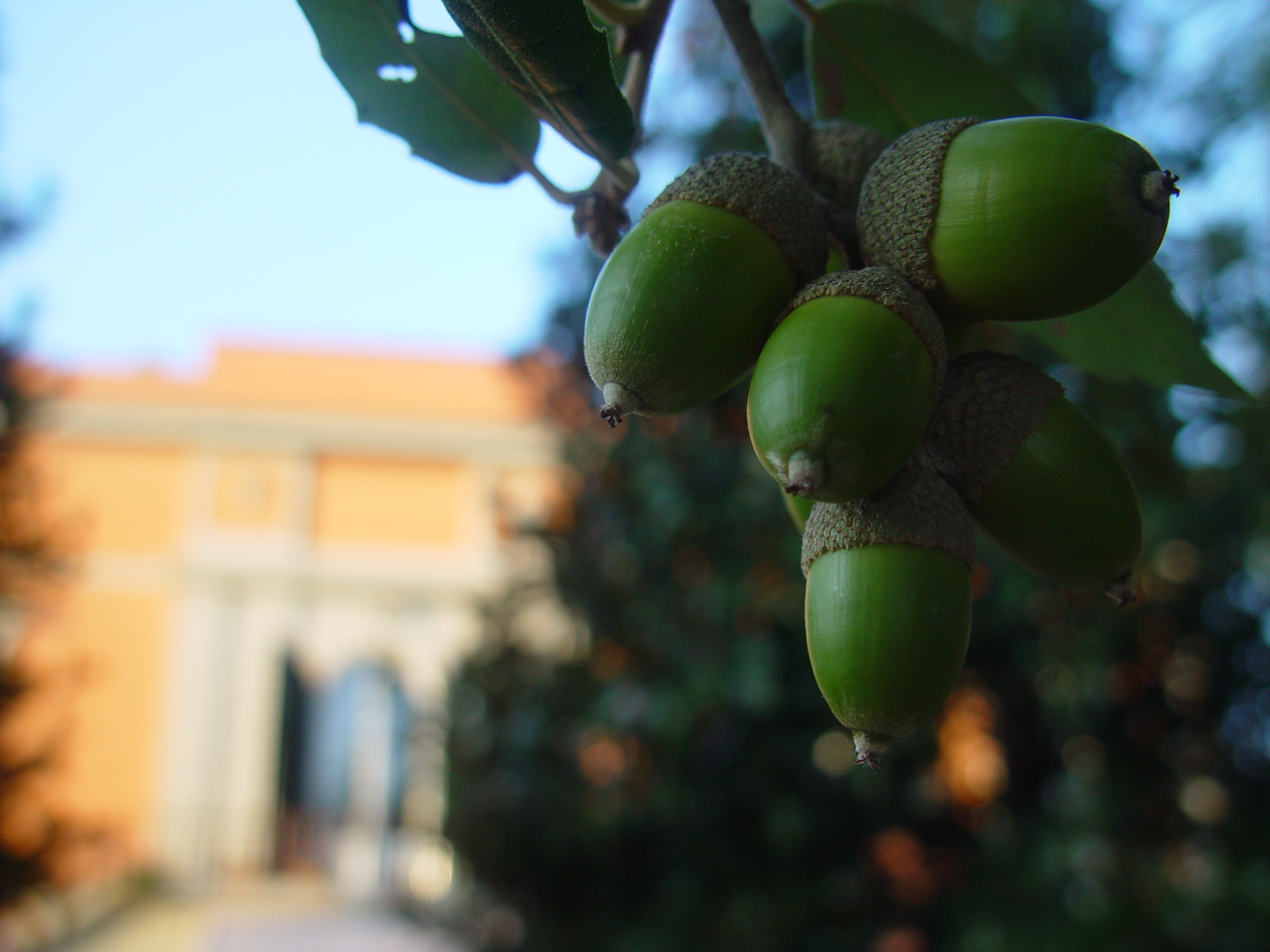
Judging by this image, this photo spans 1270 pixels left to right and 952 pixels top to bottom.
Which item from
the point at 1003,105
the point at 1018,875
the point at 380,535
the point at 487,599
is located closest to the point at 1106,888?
the point at 1018,875

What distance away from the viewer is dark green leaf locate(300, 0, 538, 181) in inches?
24.7

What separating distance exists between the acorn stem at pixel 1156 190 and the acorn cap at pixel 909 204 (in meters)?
0.09

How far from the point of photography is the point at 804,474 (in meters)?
0.44

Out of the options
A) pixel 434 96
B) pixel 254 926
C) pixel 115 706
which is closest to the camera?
pixel 434 96

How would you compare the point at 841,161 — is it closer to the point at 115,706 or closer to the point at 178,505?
the point at 178,505

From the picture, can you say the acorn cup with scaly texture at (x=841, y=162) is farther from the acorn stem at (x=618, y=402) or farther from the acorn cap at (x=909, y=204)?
the acorn stem at (x=618, y=402)

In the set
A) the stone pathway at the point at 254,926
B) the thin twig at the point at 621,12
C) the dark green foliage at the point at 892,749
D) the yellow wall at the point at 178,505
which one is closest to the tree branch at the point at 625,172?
the thin twig at the point at 621,12

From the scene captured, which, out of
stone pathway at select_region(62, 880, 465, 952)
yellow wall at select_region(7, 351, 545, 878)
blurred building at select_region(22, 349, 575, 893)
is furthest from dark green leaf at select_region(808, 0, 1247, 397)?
blurred building at select_region(22, 349, 575, 893)

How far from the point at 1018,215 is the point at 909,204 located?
2.1 inches

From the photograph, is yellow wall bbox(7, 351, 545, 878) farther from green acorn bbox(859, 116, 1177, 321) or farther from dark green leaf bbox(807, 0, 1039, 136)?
green acorn bbox(859, 116, 1177, 321)

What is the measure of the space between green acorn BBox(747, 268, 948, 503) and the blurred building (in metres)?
10.4

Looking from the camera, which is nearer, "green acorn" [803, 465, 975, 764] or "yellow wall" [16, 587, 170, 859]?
"green acorn" [803, 465, 975, 764]

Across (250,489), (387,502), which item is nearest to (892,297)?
(387,502)

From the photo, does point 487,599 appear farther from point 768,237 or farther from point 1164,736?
point 768,237
